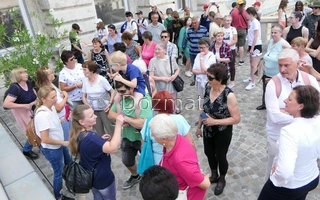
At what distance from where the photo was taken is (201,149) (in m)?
4.45

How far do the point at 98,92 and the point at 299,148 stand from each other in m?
2.98

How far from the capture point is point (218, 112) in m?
3.02

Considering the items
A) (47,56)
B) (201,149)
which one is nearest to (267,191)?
(201,149)

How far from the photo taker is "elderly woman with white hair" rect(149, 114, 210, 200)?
2070 millimetres

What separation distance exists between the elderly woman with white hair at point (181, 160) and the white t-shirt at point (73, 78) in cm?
262

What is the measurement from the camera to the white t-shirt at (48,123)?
9.89 feet

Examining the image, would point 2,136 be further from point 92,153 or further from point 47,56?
point 92,153

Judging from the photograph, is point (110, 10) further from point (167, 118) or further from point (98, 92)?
point (167, 118)

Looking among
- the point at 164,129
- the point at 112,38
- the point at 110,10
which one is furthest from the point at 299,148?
the point at 110,10

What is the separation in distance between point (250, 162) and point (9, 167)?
360 centimetres

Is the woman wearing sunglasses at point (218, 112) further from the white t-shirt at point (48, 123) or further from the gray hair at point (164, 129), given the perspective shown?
the white t-shirt at point (48, 123)

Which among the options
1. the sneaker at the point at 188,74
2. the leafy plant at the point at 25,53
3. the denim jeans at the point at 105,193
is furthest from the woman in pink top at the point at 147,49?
the denim jeans at the point at 105,193

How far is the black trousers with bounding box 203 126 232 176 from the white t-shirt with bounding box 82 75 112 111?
1.78m

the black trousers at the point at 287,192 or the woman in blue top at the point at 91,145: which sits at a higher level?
the woman in blue top at the point at 91,145
